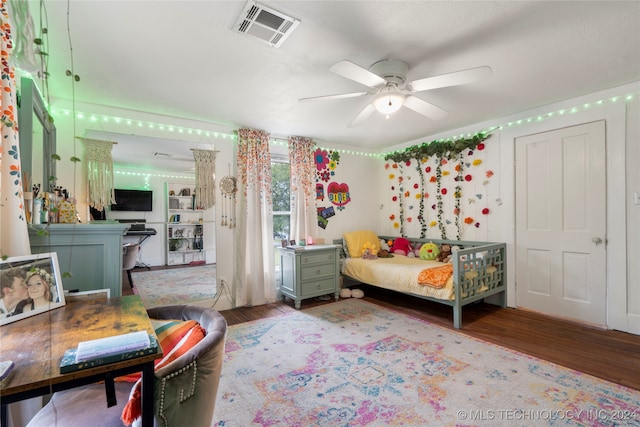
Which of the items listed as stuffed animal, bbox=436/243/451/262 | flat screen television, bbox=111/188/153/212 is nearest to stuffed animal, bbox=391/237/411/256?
stuffed animal, bbox=436/243/451/262

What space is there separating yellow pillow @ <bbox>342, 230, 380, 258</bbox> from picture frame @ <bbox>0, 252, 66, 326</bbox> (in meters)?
→ 3.42

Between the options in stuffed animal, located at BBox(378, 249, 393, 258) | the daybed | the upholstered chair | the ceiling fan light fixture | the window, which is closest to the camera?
the upholstered chair

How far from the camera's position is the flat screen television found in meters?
2.83

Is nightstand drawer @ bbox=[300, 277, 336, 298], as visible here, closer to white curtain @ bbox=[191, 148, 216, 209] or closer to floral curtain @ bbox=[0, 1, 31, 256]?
white curtain @ bbox=[191, 148, 216, 209]

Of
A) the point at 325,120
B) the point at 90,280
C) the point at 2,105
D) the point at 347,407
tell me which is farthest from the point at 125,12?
the point at 347,407

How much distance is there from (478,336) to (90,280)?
3.07 meters

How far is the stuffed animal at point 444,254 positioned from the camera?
384 cm

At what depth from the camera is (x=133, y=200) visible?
115 inches

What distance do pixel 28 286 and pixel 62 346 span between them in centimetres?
52

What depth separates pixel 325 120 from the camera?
11.2ft

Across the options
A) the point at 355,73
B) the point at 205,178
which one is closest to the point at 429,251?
the point at 355,73

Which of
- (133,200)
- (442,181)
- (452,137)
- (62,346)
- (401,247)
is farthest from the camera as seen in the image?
(401,247)

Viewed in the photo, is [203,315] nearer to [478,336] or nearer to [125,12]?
[125,12]

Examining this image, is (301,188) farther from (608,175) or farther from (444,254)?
(608,175)
